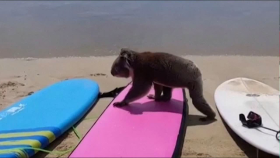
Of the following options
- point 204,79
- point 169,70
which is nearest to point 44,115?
point 169,70

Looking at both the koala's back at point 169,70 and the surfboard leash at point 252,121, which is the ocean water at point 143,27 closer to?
the koala's back at point 169,70

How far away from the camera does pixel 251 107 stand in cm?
467

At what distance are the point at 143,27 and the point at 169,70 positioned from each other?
14.4 ft

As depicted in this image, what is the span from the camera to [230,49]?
7.71 metres

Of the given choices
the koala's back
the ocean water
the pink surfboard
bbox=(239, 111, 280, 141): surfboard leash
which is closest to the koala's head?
the koala's back

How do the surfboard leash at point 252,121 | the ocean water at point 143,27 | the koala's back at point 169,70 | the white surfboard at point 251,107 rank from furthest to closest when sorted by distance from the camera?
1. the ocean water at point 143,27
2. the koala's back at point 169,70
3. the surfboard leash at point 252,121
4. the white surfboard at point 251,107

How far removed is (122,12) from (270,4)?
11.7 feet

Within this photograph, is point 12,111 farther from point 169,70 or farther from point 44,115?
point 169,70

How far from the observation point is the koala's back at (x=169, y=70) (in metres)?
4.64

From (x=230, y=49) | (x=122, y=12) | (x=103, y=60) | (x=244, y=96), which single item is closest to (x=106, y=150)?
(x=244, y=96)

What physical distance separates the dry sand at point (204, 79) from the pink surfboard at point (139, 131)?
22cm

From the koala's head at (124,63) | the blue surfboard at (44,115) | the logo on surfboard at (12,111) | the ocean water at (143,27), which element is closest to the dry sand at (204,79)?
the blue surfboard at (44,115)

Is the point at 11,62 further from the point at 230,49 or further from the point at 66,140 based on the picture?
the point at 230,49

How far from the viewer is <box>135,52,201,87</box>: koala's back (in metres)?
4.64
